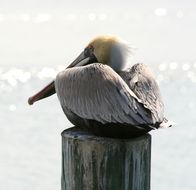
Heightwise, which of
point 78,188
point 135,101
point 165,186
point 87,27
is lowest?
point 165,186

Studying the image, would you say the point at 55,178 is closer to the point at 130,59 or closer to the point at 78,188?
the point at 130,59

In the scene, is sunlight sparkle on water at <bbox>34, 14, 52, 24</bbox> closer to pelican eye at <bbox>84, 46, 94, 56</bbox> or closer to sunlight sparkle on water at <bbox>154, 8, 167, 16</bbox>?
sunlight sparkle on water at <bbox>154, 8, 167, 16</bbox>

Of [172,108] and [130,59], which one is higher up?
[130,59]

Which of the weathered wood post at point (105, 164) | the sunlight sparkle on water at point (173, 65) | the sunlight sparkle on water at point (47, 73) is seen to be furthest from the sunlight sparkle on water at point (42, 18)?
the weathered wood post at point (105, 164)

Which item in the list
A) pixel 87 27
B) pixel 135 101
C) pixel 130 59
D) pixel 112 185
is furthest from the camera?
pixel 87 27

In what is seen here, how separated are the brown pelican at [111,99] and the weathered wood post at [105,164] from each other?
0.46 ft

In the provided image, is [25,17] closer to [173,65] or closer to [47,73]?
[173,65]

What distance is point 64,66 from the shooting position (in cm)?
1048

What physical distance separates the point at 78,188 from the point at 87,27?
41.3ft

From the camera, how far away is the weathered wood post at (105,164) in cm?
249

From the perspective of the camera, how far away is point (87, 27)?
14977mm

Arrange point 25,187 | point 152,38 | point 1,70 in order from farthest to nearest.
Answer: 1. point 152,38
2. point 1,70
3. point 25,187

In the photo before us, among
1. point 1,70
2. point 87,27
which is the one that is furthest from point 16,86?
point 87,27

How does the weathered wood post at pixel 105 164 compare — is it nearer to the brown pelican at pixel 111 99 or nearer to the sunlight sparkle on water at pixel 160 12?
the brown pelican at pixel 111 99
